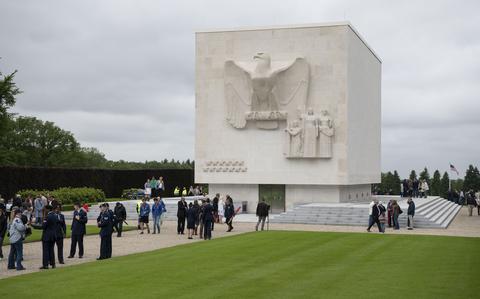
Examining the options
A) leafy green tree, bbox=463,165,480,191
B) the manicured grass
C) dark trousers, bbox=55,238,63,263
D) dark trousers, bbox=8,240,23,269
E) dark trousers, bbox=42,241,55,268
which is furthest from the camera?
leafy green tree, bbox=463,165,480,191

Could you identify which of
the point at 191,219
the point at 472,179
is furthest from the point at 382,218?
the point at 472,179

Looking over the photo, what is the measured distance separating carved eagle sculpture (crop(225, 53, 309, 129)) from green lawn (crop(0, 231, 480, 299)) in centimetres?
1863

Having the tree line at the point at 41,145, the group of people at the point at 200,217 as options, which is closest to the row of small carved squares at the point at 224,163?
the group of people at the point at 200,217

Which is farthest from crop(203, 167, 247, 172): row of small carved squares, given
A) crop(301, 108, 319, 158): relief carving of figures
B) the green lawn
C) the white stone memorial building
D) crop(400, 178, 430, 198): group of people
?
the green lawn

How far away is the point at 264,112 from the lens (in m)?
41.8

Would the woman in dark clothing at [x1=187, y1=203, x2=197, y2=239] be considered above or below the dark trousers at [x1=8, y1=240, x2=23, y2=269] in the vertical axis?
above

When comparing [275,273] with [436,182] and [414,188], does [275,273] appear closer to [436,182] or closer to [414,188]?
[414,188]

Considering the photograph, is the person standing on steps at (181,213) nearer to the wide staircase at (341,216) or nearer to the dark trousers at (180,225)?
the dark trousers at (180,225)

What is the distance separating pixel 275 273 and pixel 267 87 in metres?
25.7

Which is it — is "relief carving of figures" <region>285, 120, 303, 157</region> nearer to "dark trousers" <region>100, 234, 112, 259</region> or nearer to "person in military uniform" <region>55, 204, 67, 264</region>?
"dark trousers" <region>100, 234, 112, 259</region>

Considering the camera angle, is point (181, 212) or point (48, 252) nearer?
point (48, 252)

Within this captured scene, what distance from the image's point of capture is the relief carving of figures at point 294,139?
40.9 meters

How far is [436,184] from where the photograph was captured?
7456 centimetres

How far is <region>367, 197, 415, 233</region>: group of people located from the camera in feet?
99.8
